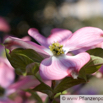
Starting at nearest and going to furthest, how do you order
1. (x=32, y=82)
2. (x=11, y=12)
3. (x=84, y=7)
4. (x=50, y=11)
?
(x=32, y=82), (x=11, y=12), (x=50, y=11), (x=84, y=7)

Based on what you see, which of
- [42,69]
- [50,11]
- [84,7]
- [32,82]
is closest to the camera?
[42,69]

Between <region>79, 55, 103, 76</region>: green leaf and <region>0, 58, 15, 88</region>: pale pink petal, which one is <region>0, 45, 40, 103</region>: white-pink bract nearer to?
<region>0, 58, 15, 88</region>: pale pink petal

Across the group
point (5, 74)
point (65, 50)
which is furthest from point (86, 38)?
point (5, 74)

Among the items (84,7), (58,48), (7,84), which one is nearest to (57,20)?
(7,84)

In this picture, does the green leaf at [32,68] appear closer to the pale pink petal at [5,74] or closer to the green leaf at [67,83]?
the green leaf at [67,83]

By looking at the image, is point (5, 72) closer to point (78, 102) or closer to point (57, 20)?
point (78, 102)
